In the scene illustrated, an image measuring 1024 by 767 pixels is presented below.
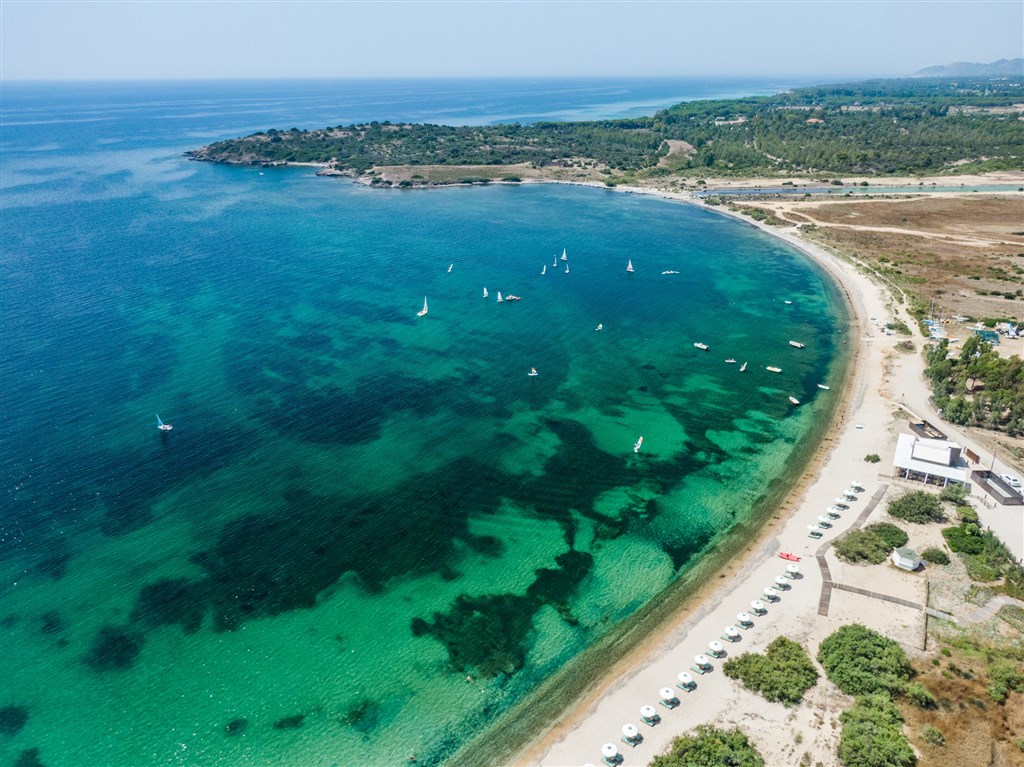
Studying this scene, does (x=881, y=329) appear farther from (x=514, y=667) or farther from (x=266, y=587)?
(x=266, y=587)

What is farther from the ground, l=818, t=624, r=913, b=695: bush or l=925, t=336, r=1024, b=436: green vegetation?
l=925, t=336, r=1024, b=436: green vegetation

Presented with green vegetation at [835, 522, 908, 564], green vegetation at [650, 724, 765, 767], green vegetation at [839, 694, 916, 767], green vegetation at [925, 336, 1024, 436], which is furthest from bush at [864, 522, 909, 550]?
green vegetation at [925, 336, 1024, 436]

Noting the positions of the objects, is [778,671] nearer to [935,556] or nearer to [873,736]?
[873,736]

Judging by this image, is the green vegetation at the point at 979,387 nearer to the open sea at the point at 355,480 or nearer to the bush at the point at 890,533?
the open sea at the point at 355,480

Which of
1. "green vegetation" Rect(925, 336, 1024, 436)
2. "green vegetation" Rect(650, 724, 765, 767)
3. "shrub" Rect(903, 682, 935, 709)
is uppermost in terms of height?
"green vegetation" Rect(925, 336, 1024, 436)

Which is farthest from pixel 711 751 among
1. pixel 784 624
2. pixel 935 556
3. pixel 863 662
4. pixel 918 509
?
pixel 918 509

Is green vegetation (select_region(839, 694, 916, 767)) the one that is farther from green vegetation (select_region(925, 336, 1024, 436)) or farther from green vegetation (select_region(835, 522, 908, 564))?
green vegetation (select_region(925, 336, 1024, 436))

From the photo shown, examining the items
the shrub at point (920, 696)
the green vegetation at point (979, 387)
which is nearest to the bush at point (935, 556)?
the shrub at point (920, 696)

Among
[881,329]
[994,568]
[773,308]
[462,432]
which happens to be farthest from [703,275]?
[994,568]
